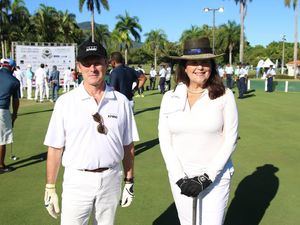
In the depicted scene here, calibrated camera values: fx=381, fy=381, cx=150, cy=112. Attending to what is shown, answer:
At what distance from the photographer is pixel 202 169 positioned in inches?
117

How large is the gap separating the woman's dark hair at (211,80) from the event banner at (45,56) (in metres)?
24.4

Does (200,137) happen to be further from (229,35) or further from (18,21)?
(229,35)

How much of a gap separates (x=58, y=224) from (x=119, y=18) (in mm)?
59919

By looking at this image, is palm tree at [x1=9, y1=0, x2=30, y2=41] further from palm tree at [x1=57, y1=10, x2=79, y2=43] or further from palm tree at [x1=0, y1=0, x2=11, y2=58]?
palm tree at [x1=57, y1=10, x2=79, y2=43]

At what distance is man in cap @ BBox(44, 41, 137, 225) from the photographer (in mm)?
2719

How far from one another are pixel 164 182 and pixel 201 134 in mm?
3312

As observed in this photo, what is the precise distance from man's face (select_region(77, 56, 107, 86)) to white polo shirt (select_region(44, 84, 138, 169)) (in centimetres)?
9

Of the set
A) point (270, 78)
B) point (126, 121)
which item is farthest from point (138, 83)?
point (270, 78)

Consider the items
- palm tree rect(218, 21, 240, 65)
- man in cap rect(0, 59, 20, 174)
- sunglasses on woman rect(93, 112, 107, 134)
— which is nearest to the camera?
sunglasses on woman rect(93, 112, 107, 134)

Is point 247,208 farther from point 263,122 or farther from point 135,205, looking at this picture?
point 263,122

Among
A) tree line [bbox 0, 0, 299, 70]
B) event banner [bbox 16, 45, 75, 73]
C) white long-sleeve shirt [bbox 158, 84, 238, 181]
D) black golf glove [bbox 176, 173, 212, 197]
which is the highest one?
tree line [bbox 0, 0, 299, 70]

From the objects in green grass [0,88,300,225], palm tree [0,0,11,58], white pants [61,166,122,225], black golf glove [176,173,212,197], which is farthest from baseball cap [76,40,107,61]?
palm tree [0,0,11,58]

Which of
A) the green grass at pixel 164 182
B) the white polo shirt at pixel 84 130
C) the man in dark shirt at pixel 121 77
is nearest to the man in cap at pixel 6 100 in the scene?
the green grass at pixel 164 182

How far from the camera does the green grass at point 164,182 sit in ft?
15.7
